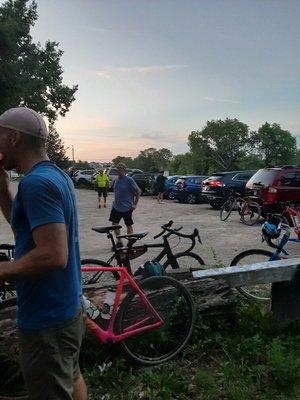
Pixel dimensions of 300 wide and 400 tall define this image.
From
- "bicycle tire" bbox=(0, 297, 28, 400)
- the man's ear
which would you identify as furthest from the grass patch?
the man's ear

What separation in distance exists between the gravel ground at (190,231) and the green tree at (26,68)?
13.4 meters

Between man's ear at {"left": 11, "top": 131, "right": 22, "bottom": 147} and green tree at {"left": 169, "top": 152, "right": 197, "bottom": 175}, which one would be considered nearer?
man's ear at {"left": 11, "top": 131, "right": 22, "bottom": 147}

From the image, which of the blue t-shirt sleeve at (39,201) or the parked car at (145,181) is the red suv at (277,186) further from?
the parked car at (145,181)

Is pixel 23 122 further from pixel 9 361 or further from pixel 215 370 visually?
pixel 215 370

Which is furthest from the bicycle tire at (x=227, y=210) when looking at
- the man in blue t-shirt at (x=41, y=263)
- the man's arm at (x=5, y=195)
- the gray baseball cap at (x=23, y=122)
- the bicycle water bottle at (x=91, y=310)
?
the gray baseball cap at (x=23, y=122)

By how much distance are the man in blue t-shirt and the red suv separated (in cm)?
1177

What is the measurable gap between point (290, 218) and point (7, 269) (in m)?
8.73

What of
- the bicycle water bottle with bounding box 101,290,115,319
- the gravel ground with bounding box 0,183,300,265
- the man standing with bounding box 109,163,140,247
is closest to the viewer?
the bicycle water bottle with bounding box 101,290,115,319

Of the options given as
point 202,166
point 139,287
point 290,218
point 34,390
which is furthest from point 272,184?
point 202,166

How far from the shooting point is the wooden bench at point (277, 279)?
4395 mm

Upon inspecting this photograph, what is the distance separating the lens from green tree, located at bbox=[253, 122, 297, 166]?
120438 mm

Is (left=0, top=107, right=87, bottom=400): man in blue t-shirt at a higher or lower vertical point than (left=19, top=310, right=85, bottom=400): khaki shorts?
higher

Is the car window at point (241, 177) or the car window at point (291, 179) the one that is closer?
the car window at point (291, 179)

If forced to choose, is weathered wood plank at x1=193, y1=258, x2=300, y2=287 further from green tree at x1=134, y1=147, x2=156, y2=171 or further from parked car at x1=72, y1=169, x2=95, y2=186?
green tree at x1=134, y1=147, x2=156, y2=171
